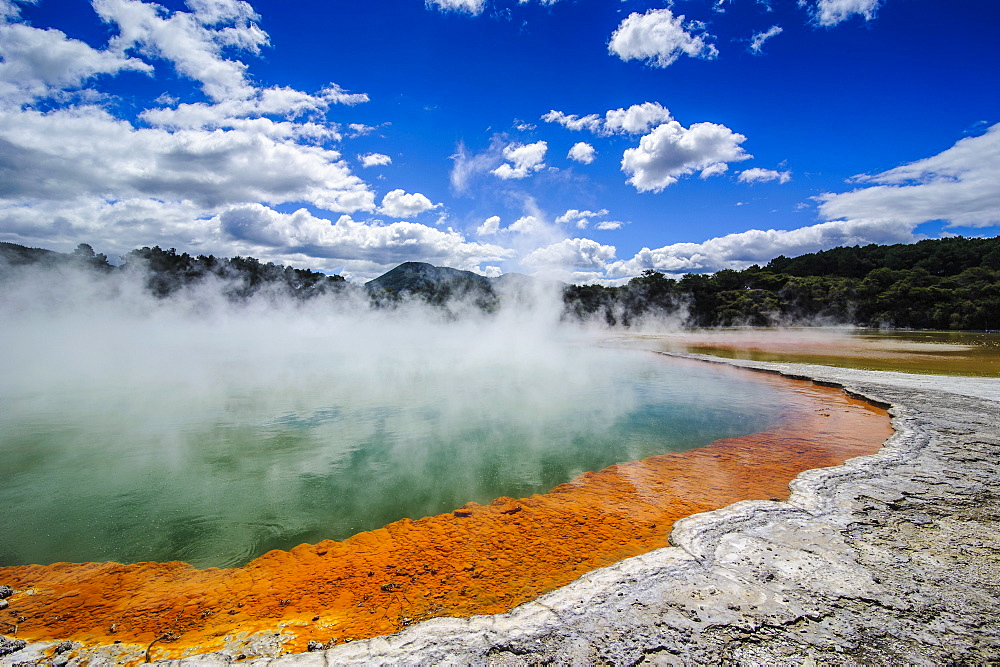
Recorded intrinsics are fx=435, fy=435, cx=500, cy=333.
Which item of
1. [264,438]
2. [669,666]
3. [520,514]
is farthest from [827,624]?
[264,438]

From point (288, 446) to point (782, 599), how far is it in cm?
579

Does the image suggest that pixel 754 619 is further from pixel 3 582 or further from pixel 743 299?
pixel 743 299

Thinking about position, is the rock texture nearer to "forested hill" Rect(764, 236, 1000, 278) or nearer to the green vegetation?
the green vegetation

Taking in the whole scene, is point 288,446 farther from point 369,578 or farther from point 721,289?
point 721,289

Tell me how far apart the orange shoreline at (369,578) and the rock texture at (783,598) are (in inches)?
12.4

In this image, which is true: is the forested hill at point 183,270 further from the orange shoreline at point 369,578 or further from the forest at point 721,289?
the orange shoreline at point 369,578

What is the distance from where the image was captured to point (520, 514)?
4.19 meters

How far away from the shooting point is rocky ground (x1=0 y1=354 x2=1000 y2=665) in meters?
2.16

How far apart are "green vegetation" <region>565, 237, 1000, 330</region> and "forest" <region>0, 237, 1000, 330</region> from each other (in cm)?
9

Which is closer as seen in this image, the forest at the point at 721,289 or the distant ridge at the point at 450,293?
the forest at the point at 721,289

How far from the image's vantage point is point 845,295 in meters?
40.4

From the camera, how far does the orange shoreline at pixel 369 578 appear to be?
2.58 m

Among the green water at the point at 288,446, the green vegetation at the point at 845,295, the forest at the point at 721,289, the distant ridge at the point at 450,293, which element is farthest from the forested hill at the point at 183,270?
the green vegetation at the point at 845,295

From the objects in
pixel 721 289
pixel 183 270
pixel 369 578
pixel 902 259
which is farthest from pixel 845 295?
pixel 183 270
